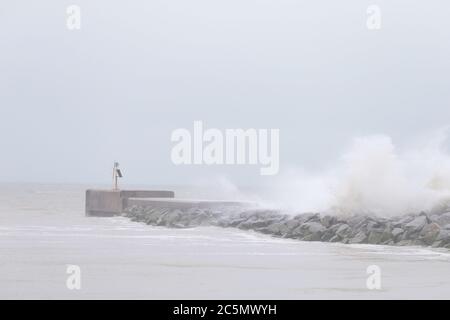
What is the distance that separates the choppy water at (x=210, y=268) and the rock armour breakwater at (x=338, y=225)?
1.97 ft

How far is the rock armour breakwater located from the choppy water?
0.60 meters

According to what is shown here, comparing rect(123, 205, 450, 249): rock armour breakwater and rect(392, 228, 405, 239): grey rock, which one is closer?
rect(123, 205, 450, 249): rock armour breakwater

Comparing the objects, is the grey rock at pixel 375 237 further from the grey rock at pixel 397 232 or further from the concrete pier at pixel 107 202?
the concrete pier at pixel 107 202

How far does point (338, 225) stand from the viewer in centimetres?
1669

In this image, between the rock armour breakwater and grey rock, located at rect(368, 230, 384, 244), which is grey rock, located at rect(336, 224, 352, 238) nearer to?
the rock armour breakwater

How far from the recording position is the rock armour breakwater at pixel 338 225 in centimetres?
1505

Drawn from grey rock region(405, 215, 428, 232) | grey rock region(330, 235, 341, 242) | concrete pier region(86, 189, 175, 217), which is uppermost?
grey rock region(405, 215, 428, 232)

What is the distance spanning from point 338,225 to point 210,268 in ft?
19.3

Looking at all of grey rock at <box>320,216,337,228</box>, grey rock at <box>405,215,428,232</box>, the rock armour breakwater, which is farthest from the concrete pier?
grey rock at <box>405,215,428,232</box>

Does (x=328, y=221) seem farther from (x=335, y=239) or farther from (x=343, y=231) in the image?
(x=335, y=239)

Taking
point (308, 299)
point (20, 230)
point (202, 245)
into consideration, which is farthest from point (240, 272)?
point (20, 230)

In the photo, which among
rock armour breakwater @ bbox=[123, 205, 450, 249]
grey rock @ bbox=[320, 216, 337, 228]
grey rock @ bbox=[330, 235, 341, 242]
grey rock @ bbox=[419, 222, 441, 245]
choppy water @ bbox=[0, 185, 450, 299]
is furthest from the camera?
grey rock @ bbox=[320, 216, 337, 228]

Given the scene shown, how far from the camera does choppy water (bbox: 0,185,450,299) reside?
29.8ft
